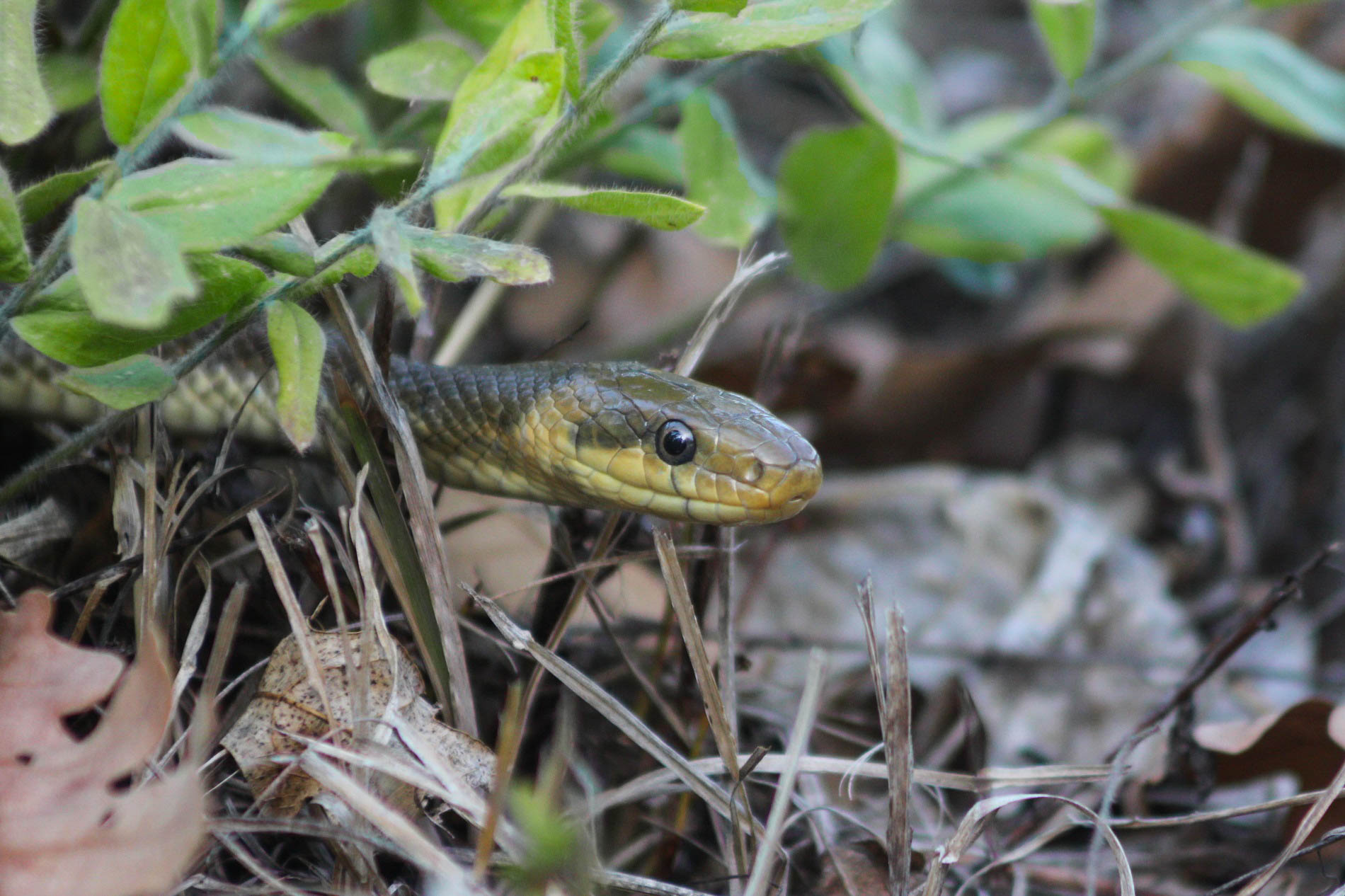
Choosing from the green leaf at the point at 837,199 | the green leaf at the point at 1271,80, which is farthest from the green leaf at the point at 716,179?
the green leaf at the point at 1271,80

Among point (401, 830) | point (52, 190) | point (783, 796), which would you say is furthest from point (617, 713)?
point (52, 190)

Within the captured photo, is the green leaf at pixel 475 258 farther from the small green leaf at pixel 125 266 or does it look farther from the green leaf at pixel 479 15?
the green leaf at pixel 479 15

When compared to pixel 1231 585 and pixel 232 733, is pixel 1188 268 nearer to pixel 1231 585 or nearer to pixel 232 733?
pixel 1231 585

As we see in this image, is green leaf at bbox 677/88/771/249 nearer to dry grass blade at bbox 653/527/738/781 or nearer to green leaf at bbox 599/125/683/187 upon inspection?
green leaf at bbox 599/125/683/187

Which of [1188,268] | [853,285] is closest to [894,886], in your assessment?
[853,285]

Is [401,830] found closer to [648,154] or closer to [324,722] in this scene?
[324,722]

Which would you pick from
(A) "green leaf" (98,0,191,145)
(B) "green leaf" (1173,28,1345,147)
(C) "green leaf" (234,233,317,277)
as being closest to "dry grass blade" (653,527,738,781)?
(C) "green leaf" (234,233,317,277)
